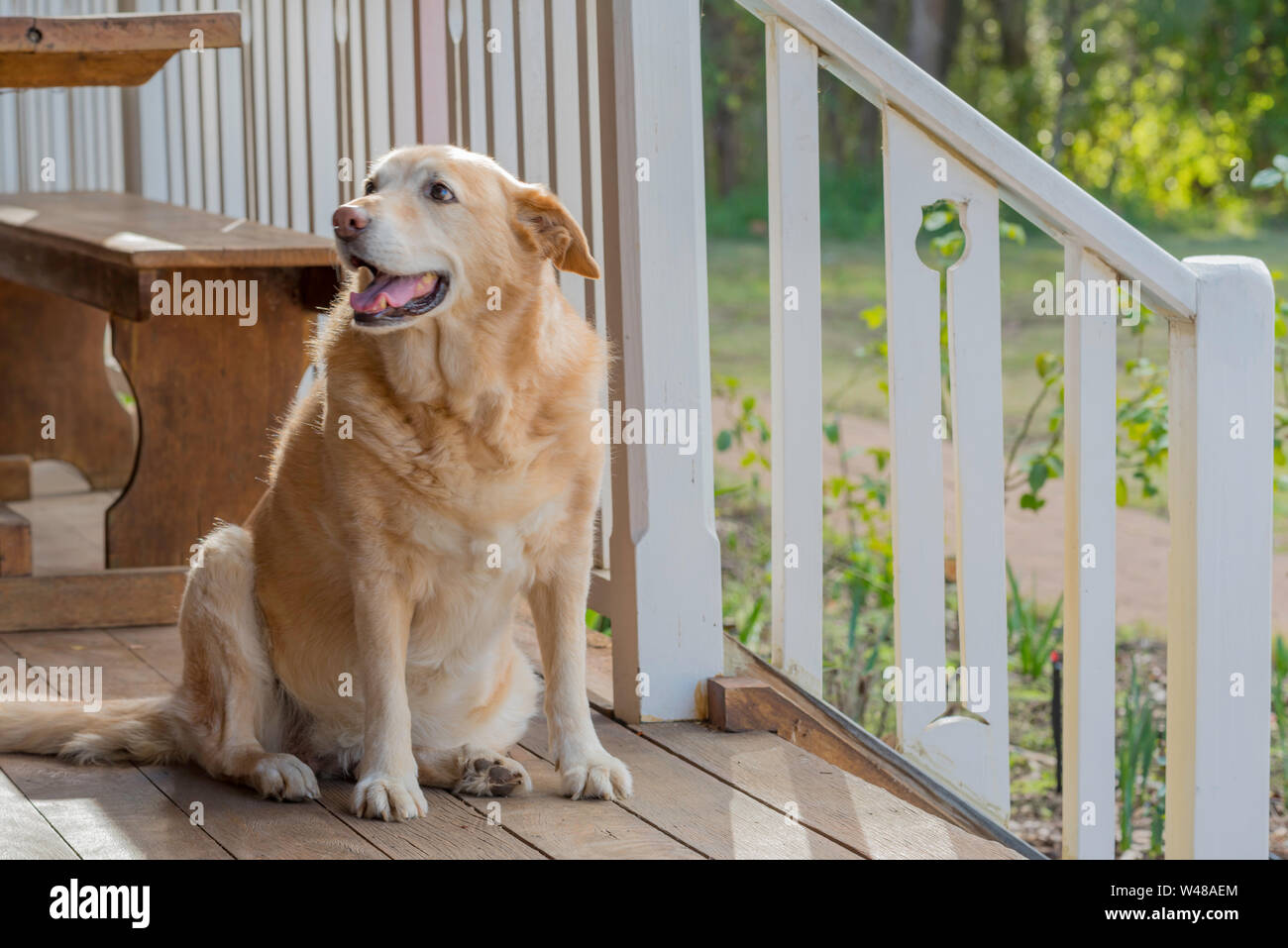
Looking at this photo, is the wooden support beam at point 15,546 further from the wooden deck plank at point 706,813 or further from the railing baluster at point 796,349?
the railing baluster at point 796,349

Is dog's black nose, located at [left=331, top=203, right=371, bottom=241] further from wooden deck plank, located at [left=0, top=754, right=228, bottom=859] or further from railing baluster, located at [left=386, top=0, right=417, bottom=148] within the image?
railing baluster, located at [left=386, top=0, right=417, bottom=148]

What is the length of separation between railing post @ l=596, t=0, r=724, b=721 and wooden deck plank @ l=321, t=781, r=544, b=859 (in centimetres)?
56

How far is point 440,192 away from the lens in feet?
7.38

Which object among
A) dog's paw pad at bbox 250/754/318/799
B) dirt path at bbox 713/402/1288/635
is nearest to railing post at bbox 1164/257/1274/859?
dog's paw pad at bbox 250/754/318/799

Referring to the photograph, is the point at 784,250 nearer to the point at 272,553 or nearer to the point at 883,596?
the point at 272,553

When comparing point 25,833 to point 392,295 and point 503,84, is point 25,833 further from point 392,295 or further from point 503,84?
point 503,84

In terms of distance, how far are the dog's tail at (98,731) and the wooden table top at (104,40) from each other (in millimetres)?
1318

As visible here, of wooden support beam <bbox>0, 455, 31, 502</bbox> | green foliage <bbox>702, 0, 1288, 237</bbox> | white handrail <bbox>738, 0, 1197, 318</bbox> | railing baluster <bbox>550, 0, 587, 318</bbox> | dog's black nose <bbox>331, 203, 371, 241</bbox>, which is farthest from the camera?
green foliage <bbox>702, 0, 1288, 237</bbox>

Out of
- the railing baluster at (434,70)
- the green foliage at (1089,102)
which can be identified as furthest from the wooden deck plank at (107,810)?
the green foliage at (1089,102)

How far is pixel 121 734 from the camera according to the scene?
260 centimetres

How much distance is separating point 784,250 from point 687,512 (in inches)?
20.1

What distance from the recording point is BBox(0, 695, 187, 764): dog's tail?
8.48 feet
